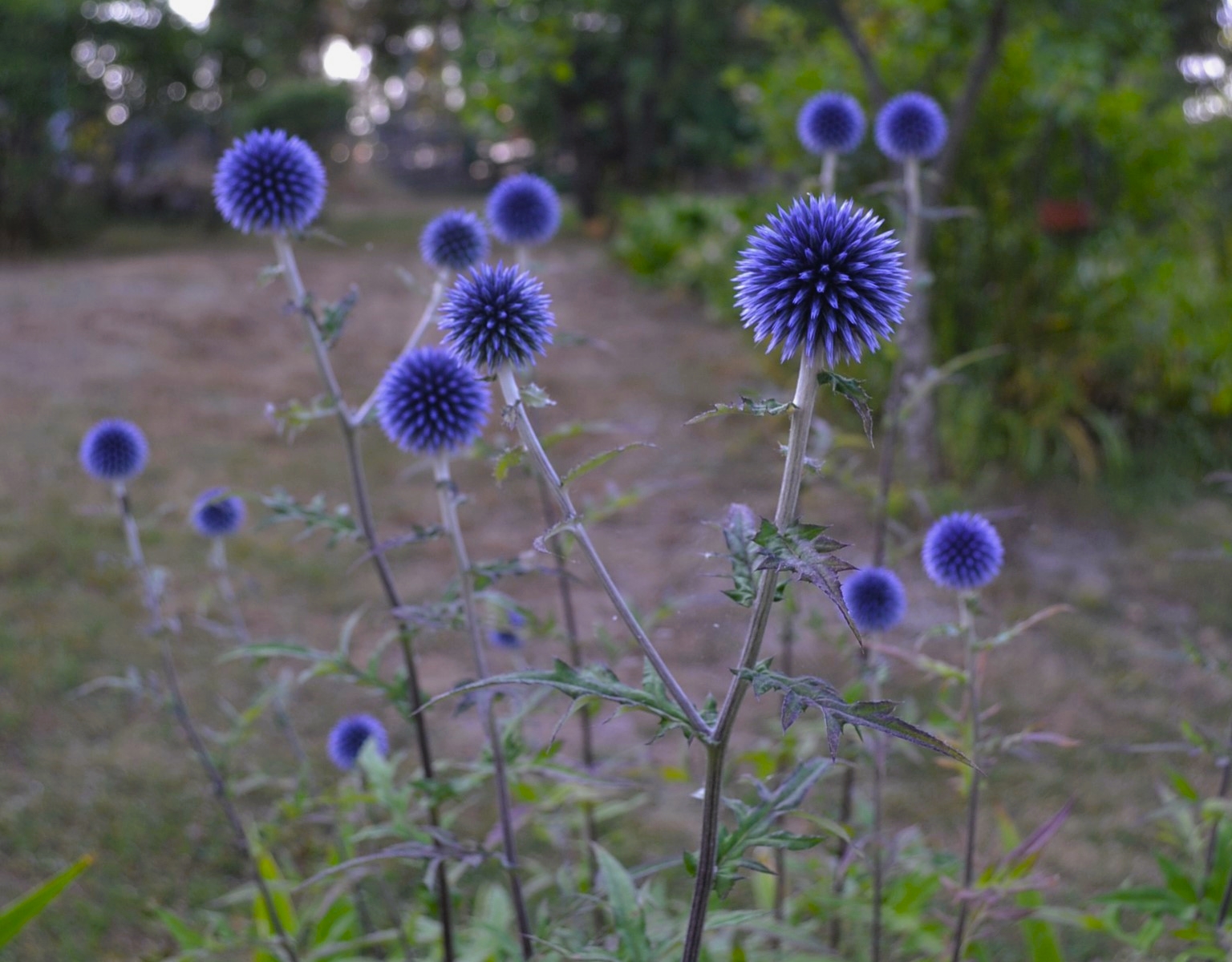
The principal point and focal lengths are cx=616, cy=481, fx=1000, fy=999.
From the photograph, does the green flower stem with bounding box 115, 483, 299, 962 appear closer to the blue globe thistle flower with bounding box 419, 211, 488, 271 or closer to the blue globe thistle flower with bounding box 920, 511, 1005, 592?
the blue globe thistle flower with bounding box 419, 211, 488, 271

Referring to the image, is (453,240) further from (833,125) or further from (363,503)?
(833,125)

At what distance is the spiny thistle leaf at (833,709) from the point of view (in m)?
1.23

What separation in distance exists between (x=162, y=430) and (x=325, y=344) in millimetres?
5500

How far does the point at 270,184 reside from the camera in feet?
7.50

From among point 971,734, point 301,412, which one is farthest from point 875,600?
point 301,412

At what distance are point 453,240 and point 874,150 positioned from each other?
481 cm

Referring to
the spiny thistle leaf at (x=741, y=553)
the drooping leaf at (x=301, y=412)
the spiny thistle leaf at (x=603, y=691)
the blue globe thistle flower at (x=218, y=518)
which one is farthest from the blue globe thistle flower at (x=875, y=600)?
the blue globe thistle flower at (x=218, y=518)

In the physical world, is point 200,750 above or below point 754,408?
below

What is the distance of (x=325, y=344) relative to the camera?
207 centimetres

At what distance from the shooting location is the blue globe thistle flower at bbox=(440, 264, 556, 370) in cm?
167

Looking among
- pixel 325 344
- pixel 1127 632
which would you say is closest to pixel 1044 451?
pixel 1127 632

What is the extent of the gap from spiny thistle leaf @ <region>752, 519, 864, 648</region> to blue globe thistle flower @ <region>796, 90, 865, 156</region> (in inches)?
89.5

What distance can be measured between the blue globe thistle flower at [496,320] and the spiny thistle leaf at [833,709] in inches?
26.9

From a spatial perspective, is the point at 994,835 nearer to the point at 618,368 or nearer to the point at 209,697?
the point at 209,697
